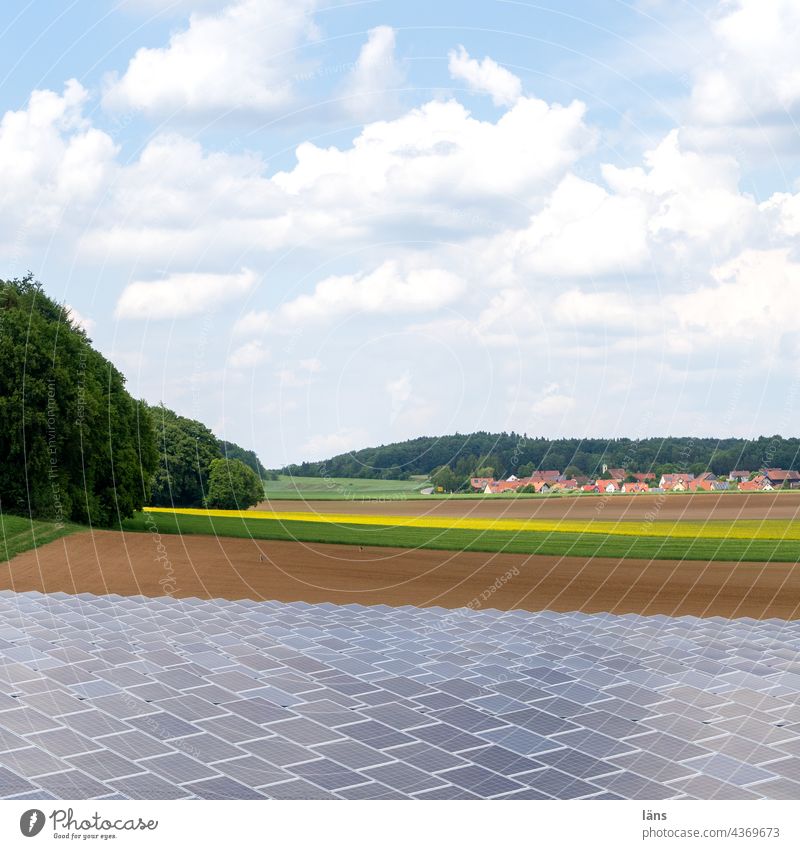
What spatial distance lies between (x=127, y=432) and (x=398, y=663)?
5718cm

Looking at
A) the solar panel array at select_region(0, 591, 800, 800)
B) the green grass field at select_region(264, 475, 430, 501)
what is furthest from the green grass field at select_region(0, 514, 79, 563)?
the solar panel array at select_region(0, 591, 800, 800)

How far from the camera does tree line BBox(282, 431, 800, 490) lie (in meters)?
68.8

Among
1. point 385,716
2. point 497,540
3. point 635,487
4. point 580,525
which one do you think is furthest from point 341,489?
point 385,716

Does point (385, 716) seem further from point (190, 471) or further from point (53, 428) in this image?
point (190, 471)

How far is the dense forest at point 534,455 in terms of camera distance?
225ft

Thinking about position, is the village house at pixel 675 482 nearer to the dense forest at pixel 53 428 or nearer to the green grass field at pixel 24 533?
the dense forest at pixel 53 428

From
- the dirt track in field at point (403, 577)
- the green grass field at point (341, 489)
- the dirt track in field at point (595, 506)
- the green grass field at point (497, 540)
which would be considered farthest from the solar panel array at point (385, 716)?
the dirt track in field at point (595, 506)

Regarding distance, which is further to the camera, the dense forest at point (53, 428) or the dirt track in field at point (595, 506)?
the dirt track in field at point (595, 506)

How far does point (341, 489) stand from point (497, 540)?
94.7ft

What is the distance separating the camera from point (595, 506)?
86875mm

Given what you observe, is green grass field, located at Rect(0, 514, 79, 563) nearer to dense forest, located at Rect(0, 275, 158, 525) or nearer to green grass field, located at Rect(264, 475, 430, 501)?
dense forest, located at Rect(0, 275, 158, 525)

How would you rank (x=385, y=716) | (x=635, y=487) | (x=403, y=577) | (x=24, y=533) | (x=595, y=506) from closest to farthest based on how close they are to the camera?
(x=385, y=716) → (x=403, y=577) → (x=24, y=533) → (x=595, y=506) → (x=635, y=487)

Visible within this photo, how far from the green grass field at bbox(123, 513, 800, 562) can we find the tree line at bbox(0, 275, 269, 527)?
4074 millimetres

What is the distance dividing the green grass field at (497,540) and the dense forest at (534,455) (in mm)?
5176
